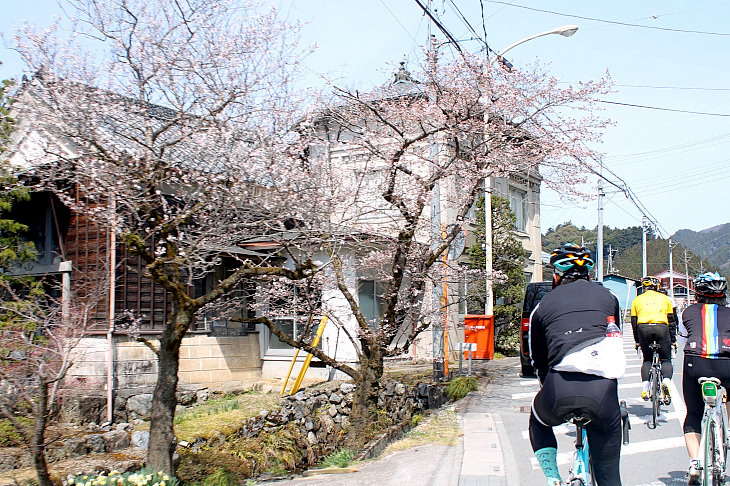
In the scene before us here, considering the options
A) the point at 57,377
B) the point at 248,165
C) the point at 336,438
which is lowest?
the point at 336,438

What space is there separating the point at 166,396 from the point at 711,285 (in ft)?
19.9

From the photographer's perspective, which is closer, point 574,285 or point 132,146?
point 574,285

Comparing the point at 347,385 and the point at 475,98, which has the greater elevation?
the point at 475,98

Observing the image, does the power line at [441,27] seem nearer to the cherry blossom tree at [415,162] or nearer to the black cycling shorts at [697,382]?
the cherry blossom tree at [415,162]

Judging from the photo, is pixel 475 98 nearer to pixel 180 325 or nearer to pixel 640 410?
pixel 640 410

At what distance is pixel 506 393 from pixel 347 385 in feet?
10.8

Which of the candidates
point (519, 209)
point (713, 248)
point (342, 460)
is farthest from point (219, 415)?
point (713, 248)

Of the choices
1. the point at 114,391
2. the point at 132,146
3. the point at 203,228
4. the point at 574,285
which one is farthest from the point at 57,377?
the point at 114,391

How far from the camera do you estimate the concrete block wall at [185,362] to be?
41.2 ft

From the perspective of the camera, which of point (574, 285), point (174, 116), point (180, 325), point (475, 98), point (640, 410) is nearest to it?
point (574, 285)

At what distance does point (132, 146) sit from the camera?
9.01m

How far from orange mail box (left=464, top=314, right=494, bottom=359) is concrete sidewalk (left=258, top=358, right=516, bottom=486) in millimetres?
5112

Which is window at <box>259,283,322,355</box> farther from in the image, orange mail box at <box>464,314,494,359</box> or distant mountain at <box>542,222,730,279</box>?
distant mountain at <box>542,222,730,279</box>

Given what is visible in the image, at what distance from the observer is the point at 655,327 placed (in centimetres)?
874
